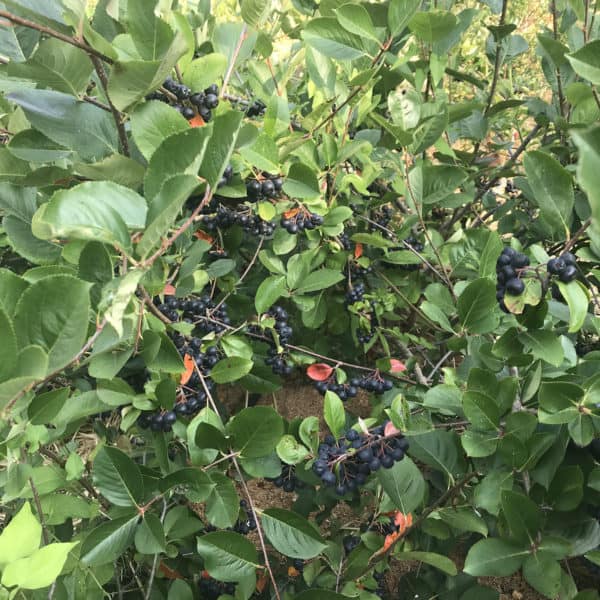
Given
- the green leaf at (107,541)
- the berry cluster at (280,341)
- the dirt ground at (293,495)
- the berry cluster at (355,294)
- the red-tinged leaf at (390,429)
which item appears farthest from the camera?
the dirt ground at (293,495)

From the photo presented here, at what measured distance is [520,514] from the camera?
0.72 m

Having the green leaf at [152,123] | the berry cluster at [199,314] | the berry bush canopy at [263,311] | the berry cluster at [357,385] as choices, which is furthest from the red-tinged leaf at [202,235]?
the green leaf at [152,123]

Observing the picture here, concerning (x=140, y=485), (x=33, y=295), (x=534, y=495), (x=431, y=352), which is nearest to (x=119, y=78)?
(x=33, y=295)

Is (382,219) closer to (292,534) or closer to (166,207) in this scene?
(292,534)

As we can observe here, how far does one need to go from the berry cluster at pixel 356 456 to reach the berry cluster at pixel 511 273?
30 cm

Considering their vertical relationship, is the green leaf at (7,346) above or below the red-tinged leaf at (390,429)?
above

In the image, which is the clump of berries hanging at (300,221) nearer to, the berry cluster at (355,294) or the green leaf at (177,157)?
the berry cluster at (355,294)

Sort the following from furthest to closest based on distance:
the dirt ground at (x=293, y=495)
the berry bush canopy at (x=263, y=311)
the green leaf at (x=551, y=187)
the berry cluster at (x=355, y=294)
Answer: the dirt ground at (x=293, y=495) → the berry cluster at (x=355, y=294) → the green leaf at (x=551, y=187) → the berry bush canopy at (x=263, y=311)

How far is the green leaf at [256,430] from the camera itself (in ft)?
2.59

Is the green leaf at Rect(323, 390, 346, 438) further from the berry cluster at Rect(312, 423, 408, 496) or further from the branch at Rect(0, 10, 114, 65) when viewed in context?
the branch at Rect(0, 10, 114, 65)

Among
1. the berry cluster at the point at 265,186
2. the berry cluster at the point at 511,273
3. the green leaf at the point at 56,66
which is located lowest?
the berry cluster at the point at 265,186

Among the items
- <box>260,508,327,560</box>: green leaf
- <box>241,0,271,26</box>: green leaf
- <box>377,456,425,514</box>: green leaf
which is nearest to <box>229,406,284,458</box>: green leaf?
<box>260,508,327,560</box>: green leaf

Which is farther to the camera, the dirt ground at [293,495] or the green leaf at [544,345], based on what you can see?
the dirt ground at [293,495]

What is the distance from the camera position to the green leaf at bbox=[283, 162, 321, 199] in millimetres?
946
